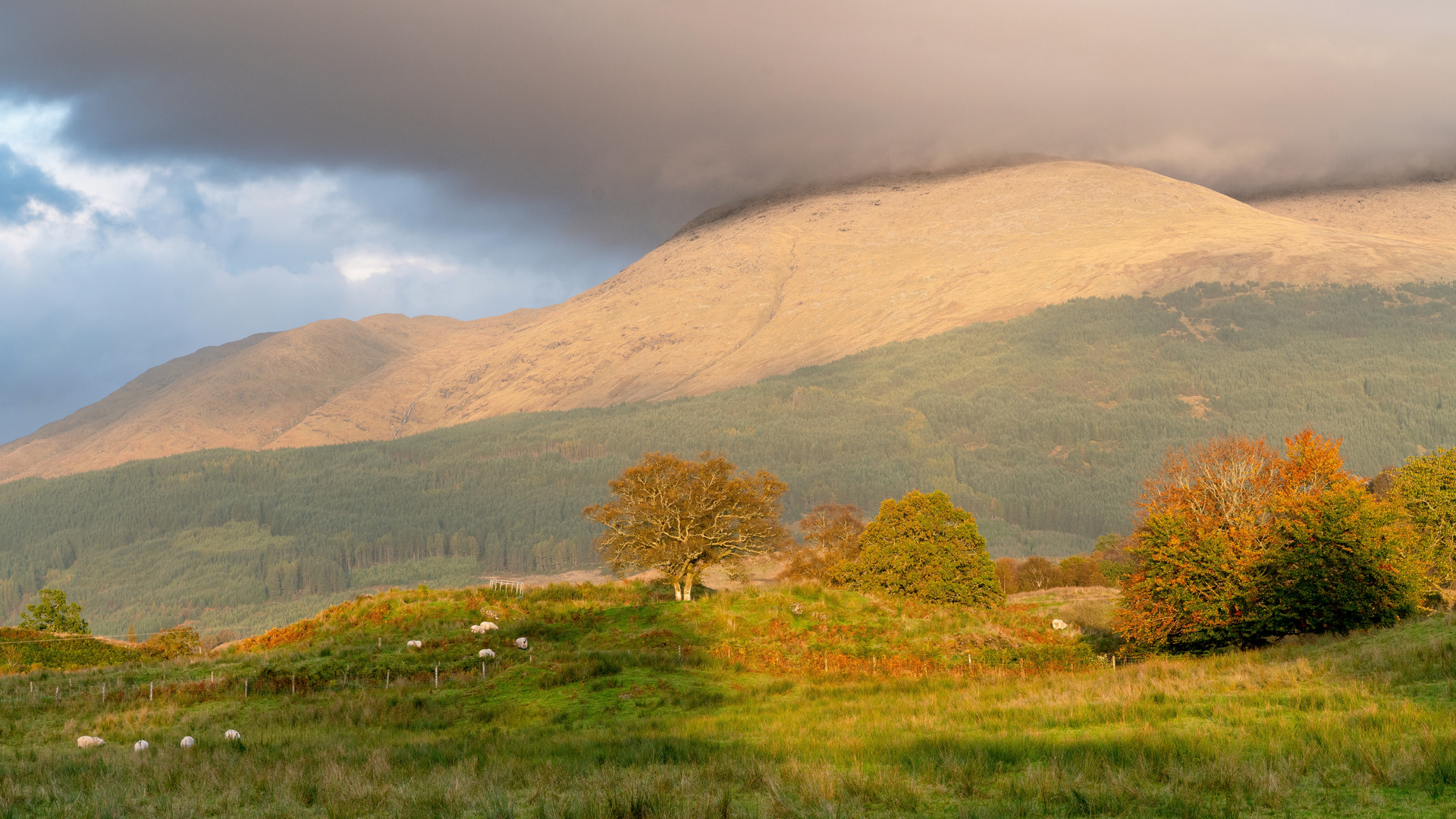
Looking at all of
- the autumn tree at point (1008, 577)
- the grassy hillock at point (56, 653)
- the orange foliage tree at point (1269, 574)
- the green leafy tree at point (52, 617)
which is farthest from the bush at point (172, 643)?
the autumn tree at point (1008, 577)

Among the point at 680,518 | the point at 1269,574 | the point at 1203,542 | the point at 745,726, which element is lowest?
the point at 745,726

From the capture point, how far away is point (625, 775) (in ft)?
44.9

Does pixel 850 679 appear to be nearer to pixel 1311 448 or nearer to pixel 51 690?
pixel 51 690

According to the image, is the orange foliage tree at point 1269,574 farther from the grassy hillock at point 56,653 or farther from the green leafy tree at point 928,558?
the grassy hillock at point 56,653

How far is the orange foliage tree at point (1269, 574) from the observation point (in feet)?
100.0

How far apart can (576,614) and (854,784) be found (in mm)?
31391

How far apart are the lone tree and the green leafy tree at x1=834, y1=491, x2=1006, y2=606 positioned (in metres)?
8.70

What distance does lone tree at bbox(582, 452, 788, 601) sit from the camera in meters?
60.7

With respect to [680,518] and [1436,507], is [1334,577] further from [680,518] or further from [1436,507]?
[680,518]

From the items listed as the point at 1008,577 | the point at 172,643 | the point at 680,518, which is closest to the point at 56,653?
the point at 172,643

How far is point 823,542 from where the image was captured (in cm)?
10462

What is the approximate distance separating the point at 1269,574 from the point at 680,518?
37266mm

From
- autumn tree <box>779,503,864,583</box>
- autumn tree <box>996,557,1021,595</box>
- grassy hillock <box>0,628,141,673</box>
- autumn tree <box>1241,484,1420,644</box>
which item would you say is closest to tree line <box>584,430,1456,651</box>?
autumn tree <box>1241,484,1420,644</box>

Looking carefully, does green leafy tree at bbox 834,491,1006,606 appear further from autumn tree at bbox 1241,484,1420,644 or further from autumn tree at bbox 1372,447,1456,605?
autumn tree at bbox 1372,447,1456,605
